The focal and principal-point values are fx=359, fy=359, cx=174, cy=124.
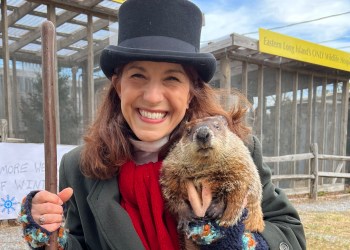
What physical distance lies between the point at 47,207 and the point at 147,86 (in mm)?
749

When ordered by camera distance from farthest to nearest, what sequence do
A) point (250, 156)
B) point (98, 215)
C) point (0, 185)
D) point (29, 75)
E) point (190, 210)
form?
point (29, 75) → point (0, 185) → point (250, 156) → point (98, 215) → point (190, 210)

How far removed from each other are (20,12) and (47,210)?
6141 millimetres

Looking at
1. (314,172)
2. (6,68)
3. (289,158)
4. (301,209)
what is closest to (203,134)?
(6,68)

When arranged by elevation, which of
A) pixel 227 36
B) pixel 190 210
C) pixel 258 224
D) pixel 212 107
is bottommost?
pixel 258 224

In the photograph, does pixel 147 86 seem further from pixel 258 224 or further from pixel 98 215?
pixel 258 224

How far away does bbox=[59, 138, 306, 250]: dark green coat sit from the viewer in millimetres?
1851

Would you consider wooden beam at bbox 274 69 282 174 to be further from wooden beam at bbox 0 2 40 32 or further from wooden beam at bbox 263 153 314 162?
wooden beam at bbox 0 2 40 32

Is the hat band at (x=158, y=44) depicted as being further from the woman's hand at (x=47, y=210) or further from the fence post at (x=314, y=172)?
the fence post at (x=314, y=172)

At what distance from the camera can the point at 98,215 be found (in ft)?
6.24

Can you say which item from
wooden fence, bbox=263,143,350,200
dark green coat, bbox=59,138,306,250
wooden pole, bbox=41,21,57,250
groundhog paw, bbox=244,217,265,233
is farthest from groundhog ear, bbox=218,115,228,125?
wooden fence, bbox=263,143,350,200

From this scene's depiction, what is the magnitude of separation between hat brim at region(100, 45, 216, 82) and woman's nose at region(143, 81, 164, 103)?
149 millimetres

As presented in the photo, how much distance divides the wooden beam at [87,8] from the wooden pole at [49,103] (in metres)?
5.71

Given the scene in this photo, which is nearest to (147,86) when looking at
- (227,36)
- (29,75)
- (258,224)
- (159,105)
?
(159,105)

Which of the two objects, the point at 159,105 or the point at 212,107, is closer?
the point at 159,105
